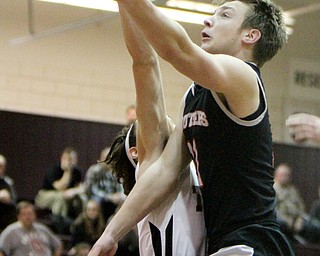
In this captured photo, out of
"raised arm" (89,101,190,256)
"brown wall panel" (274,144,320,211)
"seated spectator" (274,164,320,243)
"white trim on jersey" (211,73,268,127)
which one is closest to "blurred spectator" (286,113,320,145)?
"white trim on jersey" (211,73,268,127)

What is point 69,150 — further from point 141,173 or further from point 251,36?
point 251,36

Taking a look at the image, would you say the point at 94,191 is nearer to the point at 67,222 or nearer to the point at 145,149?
the point at 67,222

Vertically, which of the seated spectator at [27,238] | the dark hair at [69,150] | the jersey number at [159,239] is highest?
the jersey number at [159,239]

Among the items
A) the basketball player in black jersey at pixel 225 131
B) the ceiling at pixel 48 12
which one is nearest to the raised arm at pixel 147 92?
the basketball player in black jersey at pixel 225 131

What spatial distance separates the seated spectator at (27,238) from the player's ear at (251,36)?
26.8ft

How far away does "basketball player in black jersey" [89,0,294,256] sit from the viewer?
9.97 ft

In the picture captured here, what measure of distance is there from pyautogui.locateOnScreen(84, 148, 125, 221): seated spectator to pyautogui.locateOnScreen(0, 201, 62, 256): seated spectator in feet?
3.68

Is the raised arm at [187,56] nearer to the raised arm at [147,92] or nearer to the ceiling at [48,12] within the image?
the raised arm at [147,92]

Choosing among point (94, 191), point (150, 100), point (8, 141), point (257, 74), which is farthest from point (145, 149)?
point (8, 141)

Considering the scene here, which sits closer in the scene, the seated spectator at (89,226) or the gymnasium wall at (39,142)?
the seated spectator at (89,226)

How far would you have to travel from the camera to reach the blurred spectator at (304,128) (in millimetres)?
3176

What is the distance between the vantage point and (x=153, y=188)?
355 centimetres

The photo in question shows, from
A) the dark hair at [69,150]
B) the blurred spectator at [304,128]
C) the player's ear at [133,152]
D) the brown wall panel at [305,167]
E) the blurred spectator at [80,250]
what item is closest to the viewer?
the blurred spectator at [304,128]

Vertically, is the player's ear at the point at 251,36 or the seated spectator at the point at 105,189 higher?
the player's ear at the point at 251,36
